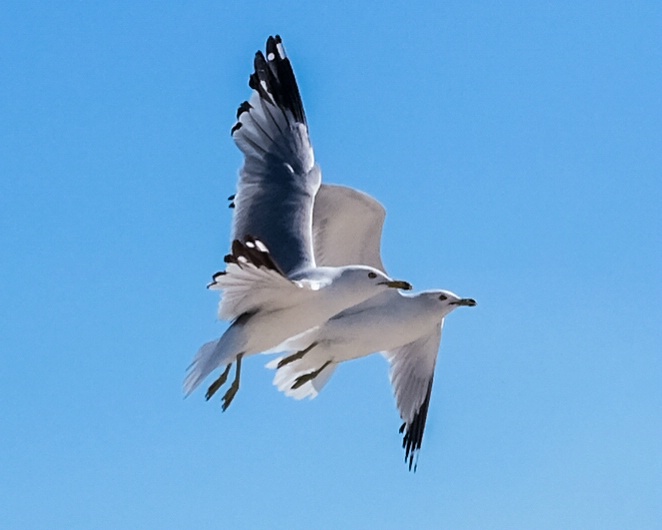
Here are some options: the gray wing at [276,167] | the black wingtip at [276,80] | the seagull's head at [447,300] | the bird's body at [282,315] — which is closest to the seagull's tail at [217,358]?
the bird's body at [282,315]

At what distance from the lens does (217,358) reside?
32.0ft

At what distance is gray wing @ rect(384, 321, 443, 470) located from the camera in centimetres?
1262

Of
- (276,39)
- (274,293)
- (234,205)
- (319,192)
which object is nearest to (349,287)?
(274,293)

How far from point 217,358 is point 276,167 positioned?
2267 mm

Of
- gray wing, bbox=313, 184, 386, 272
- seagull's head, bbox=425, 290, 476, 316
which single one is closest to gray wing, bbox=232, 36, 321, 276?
gray wing, bbox=313, 184, 386, 272

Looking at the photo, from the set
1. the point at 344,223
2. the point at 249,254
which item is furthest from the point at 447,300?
the point at 249,254

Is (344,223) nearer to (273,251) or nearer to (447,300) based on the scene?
(447,300)

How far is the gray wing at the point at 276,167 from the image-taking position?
10.9 meters

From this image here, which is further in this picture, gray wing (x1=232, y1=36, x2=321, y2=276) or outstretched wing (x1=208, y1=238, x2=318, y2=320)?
gray wing (x1=232, y1=36, x2=321, y2=276)

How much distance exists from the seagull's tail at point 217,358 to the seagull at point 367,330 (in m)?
1.60

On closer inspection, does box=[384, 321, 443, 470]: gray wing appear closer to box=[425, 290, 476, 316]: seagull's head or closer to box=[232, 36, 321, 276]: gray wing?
box=[425, 290, 476, 316]: seagull's head

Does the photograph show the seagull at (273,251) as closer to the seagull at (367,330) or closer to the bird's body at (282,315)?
the bird's body at (282,315)

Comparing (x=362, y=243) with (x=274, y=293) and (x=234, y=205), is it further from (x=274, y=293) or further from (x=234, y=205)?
(x=274, y=293)

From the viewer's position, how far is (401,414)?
13.0 meters
